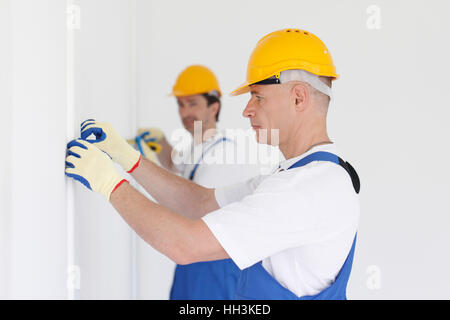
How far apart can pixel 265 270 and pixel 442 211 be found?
2397mm

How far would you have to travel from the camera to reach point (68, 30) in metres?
1.22

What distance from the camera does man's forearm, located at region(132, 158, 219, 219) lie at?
181cm

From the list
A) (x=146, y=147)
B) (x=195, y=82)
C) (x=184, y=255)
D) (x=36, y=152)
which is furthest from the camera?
(x=195, y=82)

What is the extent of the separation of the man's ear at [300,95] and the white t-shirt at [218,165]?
1036mm

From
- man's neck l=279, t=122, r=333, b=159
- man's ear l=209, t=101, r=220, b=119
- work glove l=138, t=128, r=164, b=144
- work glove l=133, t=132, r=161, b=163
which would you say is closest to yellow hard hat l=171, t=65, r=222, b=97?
man's ear l=209, t=101, r=220, b=119

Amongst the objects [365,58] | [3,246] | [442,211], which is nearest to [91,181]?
[3,246]

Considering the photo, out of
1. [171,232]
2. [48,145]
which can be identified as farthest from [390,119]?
[48,145]

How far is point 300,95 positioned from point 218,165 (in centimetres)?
109

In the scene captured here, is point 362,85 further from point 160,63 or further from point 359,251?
point 160,63

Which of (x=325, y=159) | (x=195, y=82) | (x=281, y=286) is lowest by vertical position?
(x=281, y=286)

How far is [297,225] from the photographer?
1212 mm

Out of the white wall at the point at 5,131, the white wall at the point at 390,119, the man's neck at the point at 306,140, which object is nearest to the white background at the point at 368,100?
the white wall at the point at 390,119

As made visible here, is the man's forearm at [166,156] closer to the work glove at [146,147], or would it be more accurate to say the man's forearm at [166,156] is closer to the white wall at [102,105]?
the work glove at [146,147]

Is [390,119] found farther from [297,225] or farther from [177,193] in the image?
[297,225]
